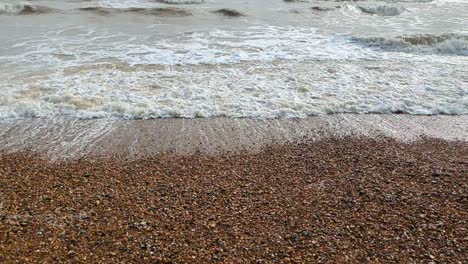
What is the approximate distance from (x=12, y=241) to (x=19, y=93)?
4762 millimetres

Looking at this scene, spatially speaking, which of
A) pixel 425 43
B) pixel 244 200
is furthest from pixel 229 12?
pixel 244 200

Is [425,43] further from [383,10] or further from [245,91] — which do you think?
[383,10]

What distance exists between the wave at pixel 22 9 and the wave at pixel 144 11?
1.48m

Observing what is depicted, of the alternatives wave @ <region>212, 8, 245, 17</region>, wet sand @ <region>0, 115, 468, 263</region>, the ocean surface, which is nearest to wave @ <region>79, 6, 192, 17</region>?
the ocean surface

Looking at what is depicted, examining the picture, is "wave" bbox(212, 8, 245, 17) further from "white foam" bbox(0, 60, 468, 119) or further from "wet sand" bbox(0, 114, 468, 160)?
"wet sand" bbox(0, 114, 468, 160)

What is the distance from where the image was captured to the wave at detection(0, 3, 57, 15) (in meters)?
16.3

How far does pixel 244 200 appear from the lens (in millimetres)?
4656

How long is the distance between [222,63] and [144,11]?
8.54 metres

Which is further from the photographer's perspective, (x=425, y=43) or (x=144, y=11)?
(x=144, y=11)

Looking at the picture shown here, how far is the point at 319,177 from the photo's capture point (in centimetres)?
520

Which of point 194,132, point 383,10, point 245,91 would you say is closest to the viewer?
point 194,132

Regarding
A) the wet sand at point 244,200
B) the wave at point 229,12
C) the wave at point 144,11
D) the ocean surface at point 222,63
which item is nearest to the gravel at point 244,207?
the wet sand at point 244,200

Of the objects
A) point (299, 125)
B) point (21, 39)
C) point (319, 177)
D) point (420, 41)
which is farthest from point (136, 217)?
point (420, 41)

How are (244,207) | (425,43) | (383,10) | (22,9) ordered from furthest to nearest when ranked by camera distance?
1. (383,10)
2. (22,9)
3. (425,43)
4. (244,207)
